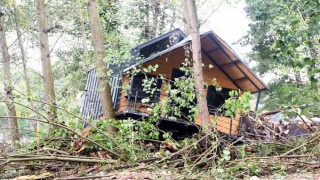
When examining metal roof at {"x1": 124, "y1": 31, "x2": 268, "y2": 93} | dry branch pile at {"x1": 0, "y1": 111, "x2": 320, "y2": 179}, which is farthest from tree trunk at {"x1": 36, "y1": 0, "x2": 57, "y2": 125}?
metal roof at {"x1": 124, "y1": 31, "x2": 268, "y2": 93}

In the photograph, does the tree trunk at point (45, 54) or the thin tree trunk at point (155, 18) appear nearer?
the tree trunk at point (45, 54)

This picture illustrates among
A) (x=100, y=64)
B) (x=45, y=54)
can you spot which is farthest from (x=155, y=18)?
(x=100, y=64)

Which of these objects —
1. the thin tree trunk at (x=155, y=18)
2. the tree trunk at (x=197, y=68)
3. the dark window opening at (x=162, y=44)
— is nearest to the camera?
the tree trunk at (x=197, y=68)

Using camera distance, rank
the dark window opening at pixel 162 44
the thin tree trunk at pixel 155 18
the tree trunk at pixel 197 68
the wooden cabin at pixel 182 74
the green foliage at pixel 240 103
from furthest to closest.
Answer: the thin tree trunk at pixel 155 18, the dark window opening at pixel 162 44, the wooden cabin at pixel 182 74, the tree trunk at pixel 197 68, the green foliage at pixel 240 103

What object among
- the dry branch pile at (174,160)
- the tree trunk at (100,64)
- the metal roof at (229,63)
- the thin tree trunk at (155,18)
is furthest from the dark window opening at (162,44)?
the dry branch pile at (174,160)

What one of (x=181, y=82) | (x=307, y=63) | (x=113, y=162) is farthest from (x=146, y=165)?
(x=307, y=63)

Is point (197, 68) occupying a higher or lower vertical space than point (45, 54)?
lower

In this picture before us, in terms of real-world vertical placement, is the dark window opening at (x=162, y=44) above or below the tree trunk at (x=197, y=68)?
above

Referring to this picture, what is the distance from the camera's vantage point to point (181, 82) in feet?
22.1

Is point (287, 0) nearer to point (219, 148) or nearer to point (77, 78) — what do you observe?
point (219, 148)

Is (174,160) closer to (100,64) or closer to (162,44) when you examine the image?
(100,64)

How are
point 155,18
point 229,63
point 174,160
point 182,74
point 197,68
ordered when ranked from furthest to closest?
1. point 155,18
2. point 182,74
3. point 229,63
4. point 197,68
5. point 174,160

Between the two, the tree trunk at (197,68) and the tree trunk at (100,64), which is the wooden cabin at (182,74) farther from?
the tree trunk at (197,68)

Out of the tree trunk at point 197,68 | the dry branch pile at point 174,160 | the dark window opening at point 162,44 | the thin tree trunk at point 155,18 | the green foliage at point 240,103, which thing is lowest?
the dry branch pile at point 174,160
